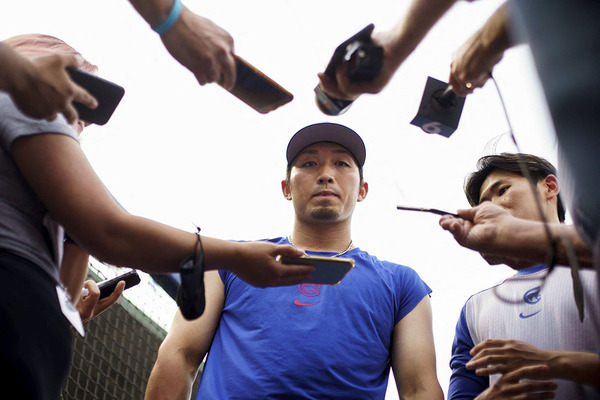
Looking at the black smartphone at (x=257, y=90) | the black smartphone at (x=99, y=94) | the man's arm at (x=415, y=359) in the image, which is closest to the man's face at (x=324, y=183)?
the man's arm at (x=415, y=359)

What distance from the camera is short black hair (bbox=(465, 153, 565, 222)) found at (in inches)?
121

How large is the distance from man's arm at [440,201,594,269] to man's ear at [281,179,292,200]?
145 centimetres

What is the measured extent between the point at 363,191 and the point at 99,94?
6.14ft

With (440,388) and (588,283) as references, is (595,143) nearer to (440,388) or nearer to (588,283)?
(588,283)

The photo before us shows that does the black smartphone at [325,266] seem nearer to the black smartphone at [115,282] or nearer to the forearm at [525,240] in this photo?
the forearm at [525,240]

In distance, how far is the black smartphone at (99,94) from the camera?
1849mm

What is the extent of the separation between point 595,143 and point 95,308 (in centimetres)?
202

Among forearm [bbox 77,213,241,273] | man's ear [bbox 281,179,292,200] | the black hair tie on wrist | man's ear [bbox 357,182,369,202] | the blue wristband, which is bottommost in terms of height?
the black hair tie on wrist

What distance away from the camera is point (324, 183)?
121 inches

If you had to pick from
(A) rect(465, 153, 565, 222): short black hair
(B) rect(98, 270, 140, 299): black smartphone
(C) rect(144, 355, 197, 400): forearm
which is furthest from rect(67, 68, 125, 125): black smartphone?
(A) rect(465, 153, 565, 222): short black hair

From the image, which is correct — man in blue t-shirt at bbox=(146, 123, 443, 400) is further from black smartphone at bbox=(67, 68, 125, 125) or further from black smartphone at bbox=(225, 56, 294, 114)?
black smartphone at bbox=(67, 68, 125, 125)

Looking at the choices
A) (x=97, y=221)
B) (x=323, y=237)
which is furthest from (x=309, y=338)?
(x=97, y=221)

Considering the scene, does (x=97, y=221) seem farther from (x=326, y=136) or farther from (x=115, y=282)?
(x=326, y=136)

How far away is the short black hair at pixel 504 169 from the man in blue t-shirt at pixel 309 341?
70 centimetres
